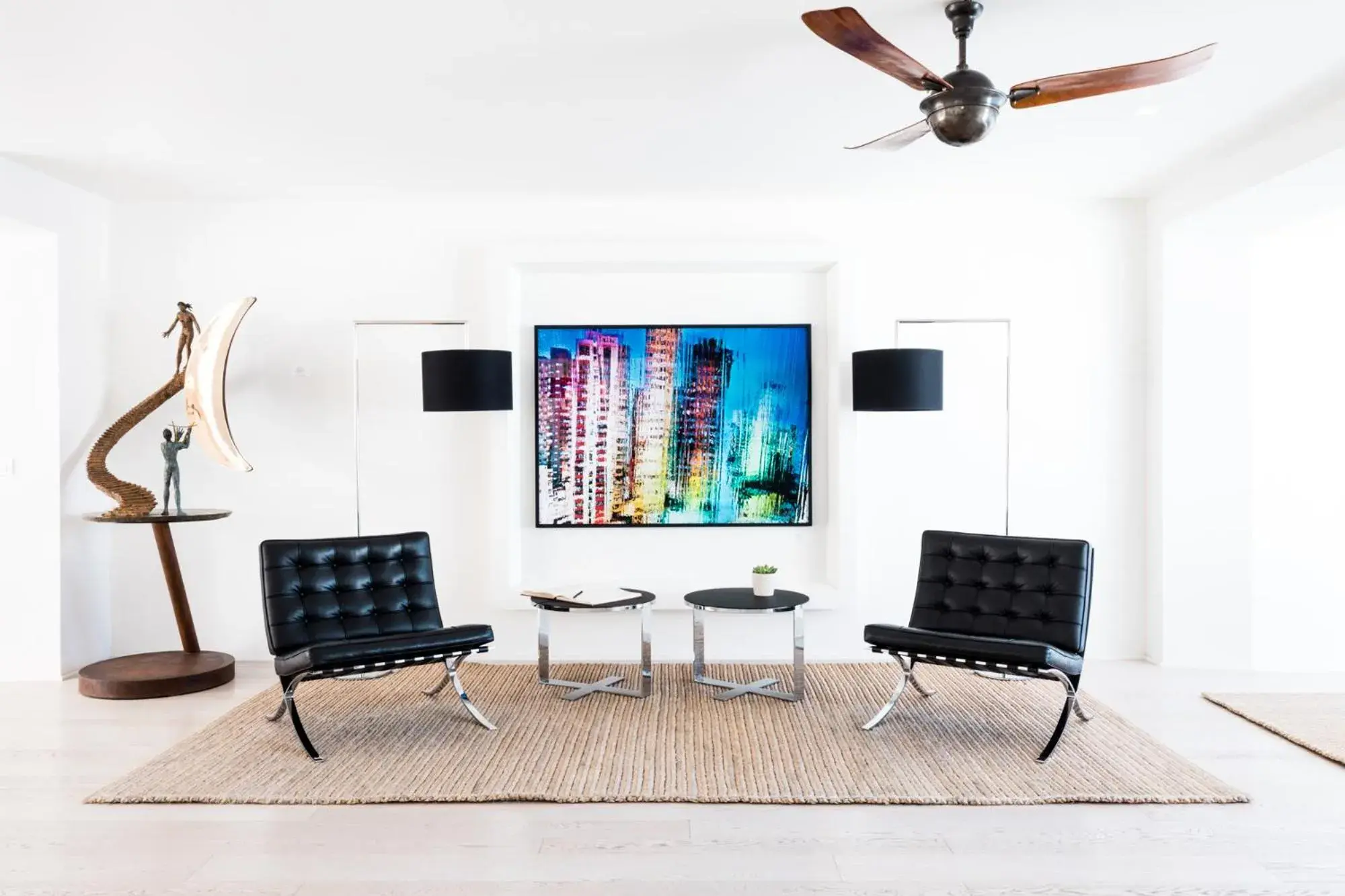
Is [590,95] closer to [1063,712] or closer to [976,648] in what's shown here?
[976,648]

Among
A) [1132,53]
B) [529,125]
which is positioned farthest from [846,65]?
[529,125]

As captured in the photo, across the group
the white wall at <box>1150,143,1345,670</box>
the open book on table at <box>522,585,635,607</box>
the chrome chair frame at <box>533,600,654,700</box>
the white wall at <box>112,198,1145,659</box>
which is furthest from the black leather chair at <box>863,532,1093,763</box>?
the white wall at <box>1150,143,1345,670</box>

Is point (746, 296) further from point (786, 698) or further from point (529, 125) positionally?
point (786, 698)

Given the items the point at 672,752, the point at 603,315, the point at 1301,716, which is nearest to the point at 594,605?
the point at 672,752

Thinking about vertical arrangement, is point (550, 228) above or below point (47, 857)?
above

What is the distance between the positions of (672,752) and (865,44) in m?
2.67

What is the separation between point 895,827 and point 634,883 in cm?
91

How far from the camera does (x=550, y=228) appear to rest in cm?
542

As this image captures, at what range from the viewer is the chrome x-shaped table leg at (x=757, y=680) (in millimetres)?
4578

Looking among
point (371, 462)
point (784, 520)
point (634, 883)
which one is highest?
point (371, 462)

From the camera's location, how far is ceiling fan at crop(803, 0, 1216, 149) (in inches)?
100

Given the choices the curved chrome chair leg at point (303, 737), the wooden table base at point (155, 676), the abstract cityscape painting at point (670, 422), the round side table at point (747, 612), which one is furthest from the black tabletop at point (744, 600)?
the wooden table base at point (155, 676)

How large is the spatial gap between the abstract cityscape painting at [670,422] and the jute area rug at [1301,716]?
229 centimetres

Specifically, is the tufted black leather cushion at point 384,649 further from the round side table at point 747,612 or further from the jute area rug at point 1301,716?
the jute area rug at point 1301,716
